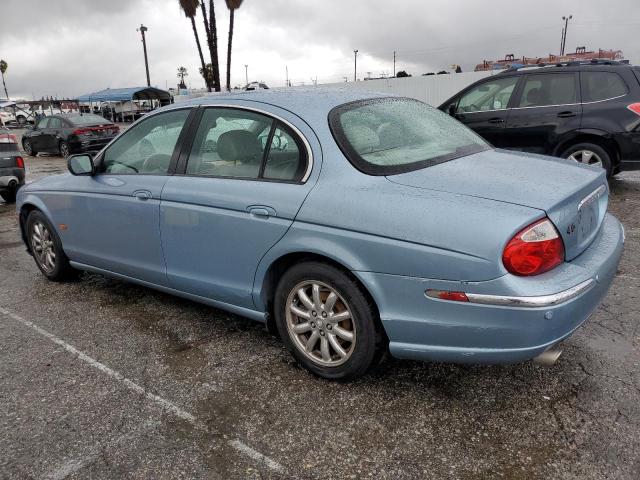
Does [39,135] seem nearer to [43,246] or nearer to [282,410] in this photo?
[43,246]

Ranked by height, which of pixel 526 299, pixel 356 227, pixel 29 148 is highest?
pixel 356 227

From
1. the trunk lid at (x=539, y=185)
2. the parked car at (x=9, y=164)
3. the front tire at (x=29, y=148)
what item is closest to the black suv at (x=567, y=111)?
the trunk lid at (x=539, y=185)

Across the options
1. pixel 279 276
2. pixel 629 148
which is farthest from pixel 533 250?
pixel 629 148

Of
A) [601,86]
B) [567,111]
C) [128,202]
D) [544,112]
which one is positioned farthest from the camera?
[544,112]

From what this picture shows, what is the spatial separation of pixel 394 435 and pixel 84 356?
2.05 meters

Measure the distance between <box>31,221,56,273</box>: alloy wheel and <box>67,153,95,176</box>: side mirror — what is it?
0.90m

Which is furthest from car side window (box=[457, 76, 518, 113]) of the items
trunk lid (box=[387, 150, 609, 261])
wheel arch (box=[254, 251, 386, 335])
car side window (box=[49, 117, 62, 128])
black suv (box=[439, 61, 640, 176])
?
car side window (box=[49, 117, 62, 128])

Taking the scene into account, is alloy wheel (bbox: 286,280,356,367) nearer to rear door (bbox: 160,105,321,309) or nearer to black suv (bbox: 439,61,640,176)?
rear door (bbox: 160,105,321,309)

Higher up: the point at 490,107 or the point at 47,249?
the point at 490,107

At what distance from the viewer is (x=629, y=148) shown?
683cm

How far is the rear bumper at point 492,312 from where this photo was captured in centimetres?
226

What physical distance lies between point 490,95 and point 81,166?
5.87m

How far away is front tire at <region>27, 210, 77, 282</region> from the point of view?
4.60m

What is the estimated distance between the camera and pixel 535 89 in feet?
24.4
